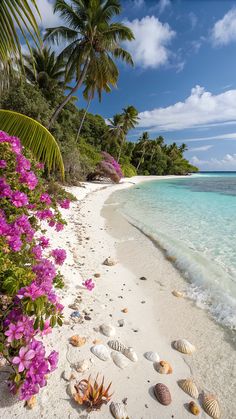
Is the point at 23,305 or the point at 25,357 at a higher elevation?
the point at 23,305

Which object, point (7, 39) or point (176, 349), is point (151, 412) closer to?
point (176, 349)

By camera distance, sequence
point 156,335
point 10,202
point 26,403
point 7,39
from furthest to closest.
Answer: point 156,335 → point 10,202 → point 7,39 → point 26,403

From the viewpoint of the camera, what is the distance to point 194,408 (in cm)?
209

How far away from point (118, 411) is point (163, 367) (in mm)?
754

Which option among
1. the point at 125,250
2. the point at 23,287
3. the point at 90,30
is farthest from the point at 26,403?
the point at 90,30

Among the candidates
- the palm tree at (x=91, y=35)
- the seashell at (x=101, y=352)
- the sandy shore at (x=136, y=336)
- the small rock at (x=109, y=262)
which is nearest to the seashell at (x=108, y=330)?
the sandy shore at (x=136, y=336)

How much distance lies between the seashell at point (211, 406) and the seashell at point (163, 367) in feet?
1.30

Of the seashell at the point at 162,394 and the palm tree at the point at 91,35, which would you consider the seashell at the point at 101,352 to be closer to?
the seashell at the point at 162,394

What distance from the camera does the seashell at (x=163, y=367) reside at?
245 centimetres

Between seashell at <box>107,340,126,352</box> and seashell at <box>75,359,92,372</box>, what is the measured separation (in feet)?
1.23

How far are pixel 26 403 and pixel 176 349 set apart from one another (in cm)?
180

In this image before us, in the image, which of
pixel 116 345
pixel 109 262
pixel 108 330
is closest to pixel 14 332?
pixel 116 345

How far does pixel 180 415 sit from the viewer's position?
2.05 m

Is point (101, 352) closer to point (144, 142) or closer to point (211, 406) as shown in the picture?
point (211, 406)
